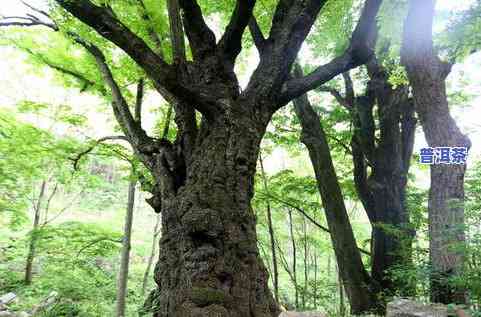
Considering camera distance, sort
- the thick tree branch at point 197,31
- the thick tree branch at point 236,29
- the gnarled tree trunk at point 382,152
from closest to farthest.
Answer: the thick tree branch at point 236,29, the thick tree branch at point 197,31, the gnarled tree trunk at point 382,152

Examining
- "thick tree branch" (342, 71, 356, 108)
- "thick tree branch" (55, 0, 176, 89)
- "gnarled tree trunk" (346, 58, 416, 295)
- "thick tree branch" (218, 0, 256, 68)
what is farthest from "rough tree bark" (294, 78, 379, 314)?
"thick tree branch" (55, 0, 176, 89)

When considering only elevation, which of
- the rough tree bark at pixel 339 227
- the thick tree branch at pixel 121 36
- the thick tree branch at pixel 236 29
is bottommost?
the rough tree bark at pixel 339 227

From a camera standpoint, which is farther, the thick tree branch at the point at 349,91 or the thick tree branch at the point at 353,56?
the thick tree branch at the point at 349,91

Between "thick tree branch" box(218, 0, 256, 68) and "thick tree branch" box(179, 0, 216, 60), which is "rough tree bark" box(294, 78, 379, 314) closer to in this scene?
"thick tree branch" box(218, 0, 256, 68)

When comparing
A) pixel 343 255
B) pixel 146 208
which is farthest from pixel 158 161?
pixel 146 208

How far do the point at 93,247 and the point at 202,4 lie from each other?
5.63 m

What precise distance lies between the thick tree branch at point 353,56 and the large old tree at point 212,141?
1 cm

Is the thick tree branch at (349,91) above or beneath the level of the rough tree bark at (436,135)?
above

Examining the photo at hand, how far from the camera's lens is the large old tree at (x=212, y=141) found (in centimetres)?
287

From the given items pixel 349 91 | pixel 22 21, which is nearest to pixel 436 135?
pixel 349 91

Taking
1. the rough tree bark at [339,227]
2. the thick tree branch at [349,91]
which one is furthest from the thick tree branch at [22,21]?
the thick tree branch at [349,91]

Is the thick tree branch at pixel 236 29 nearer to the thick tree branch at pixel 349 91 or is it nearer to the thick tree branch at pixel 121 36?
the thick tree branch at pixel 121 36

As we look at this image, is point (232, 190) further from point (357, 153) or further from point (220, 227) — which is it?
point (357, 153)

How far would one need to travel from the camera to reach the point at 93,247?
24.9 feet
